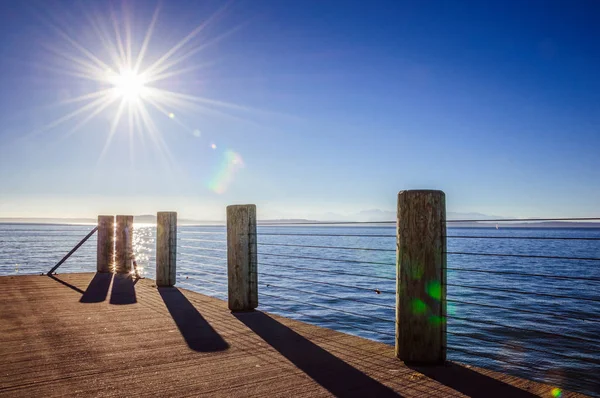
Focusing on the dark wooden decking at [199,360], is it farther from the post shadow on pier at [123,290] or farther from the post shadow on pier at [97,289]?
the post shadow on pier at [97,289]

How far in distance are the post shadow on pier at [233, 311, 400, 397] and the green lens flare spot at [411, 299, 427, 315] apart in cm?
61

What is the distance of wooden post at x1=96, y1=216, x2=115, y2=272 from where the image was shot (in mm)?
9297

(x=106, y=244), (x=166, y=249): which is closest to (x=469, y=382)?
(x=166, y=249)

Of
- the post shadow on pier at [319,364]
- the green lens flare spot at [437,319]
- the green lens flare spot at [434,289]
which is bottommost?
the post shadow on pier at [319,364]

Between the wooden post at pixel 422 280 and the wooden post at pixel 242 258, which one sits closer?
the wooden post at pixel 422 280

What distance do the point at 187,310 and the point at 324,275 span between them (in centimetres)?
1827

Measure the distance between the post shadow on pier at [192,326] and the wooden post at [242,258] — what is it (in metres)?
0.50

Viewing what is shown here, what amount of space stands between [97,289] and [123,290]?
48cm

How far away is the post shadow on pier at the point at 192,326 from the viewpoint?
3727mm

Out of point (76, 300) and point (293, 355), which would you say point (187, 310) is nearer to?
point (76, 300)

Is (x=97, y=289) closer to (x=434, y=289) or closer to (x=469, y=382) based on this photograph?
(x=434, y=289)

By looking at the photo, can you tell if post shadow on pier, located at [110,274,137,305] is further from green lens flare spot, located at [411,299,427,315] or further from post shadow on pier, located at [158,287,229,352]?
green lens flare spot, located at [411,299,427,315]

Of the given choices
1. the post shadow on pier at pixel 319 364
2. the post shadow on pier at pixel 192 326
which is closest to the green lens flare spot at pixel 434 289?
the post shadow on pier at pixel 319 364

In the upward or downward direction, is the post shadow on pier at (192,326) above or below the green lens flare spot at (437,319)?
below
